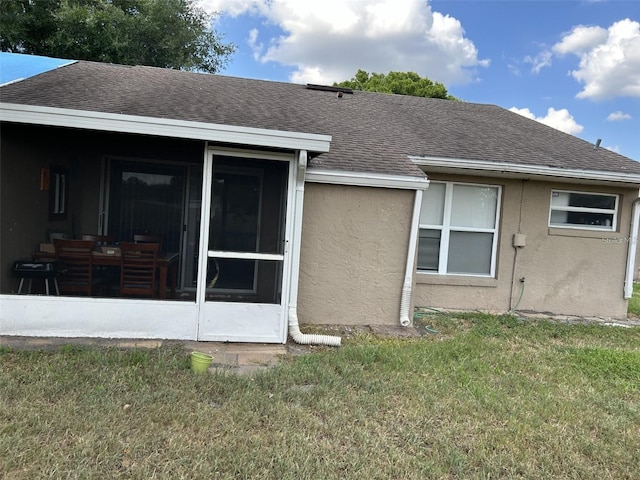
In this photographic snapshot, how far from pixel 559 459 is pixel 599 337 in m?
4.32

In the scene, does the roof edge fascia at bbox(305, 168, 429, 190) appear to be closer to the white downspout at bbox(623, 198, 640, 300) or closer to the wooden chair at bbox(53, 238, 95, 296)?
the wooden chair at bbox(53, 238, 95, 296)

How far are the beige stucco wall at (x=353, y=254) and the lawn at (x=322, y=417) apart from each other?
136 cm

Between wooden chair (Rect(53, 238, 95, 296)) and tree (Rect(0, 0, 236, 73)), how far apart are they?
11.9 meters

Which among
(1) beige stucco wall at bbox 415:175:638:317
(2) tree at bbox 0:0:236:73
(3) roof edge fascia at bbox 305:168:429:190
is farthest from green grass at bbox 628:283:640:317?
(2) tree at bbox 0:0:236:73

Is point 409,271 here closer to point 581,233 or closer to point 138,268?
point 138,268

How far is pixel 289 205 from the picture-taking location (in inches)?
207

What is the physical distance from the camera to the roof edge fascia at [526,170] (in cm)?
726

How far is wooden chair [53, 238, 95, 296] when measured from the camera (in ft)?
19.1

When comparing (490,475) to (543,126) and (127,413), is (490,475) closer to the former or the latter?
(127,413)

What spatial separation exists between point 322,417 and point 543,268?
20.5 ft

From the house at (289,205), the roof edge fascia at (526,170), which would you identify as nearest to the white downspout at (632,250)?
the house at (289,205)

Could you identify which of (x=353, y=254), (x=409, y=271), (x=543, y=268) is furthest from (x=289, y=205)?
(x=543, y=268)

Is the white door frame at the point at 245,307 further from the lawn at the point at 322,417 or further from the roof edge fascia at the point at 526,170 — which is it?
the roof edge fascia at the point at 526,170

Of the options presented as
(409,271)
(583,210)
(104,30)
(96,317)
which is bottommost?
(96,317)
